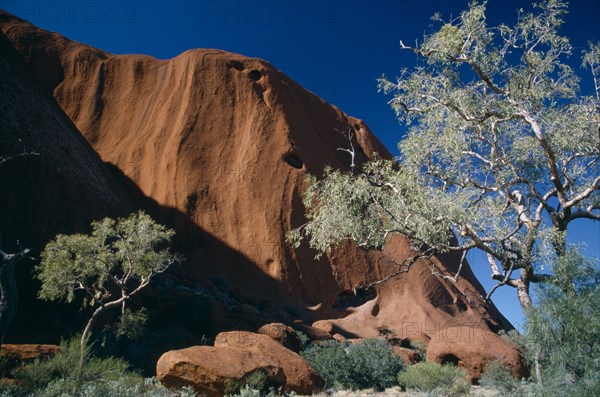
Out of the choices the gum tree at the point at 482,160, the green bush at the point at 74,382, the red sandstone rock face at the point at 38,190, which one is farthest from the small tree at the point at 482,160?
the red sandstone rock face at the point at 38,190

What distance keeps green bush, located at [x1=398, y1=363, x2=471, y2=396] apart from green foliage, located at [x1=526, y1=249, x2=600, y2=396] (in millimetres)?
3369

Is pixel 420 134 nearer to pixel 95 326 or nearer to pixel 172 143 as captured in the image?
pixel 95 326

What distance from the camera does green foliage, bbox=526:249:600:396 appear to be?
248 inches

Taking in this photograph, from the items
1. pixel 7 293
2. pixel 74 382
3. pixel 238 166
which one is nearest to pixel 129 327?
pixel 7 293

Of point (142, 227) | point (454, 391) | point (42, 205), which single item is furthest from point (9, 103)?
point (454, 391)

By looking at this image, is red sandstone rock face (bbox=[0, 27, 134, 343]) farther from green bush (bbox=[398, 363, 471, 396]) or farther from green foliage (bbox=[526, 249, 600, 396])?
green foliage (bbox=[526, 249, 600, 396])

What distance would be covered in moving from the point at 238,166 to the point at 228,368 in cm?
2225

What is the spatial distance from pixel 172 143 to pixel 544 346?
26.9 m

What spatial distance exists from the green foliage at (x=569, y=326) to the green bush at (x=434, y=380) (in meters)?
3.37

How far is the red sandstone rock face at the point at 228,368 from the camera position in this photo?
8.00 meters

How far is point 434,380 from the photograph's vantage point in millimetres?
10625

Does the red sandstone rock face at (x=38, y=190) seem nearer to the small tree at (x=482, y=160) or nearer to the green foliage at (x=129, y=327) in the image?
the green foliage at (x=129, y=327)

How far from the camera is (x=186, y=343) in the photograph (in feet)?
48.2

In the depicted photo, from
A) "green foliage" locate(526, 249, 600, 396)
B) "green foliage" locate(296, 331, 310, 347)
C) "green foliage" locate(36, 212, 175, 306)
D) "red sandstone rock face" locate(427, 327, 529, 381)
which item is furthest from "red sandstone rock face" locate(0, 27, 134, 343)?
"green foliage" locate(526, 249, 600, 396)
